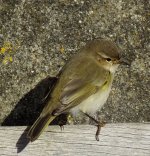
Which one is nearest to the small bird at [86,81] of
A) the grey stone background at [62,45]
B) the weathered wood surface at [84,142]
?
the grey stone background at [62,45]

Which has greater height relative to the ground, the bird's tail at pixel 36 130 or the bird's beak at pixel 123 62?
the bird's beak at pixel 123 62

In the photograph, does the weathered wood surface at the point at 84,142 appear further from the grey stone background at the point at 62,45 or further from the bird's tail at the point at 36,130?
the grey stone background at the point at 62,45

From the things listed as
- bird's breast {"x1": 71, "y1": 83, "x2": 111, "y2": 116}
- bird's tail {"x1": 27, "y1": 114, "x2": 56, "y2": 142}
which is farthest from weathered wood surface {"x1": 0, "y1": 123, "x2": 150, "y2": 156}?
bird's breast {"x1": 71, "y1": 83, "x2": 111, "y2": 116}

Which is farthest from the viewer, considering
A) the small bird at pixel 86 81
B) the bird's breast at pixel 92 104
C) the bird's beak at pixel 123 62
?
the bird's beak at pixel 123 62

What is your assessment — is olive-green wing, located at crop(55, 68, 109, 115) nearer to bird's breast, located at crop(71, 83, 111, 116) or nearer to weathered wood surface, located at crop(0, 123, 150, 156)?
bird's breast, located at crop(71, 83, 111, 116)

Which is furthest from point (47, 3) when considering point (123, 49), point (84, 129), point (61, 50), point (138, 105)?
point (84, 129)

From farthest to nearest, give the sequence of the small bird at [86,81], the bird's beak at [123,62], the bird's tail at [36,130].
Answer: the bird's beak at [123,62], the small bird at [86,81], the bird's tail at [36,130]

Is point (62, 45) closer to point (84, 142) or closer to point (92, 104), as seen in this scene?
point (92, 104)
